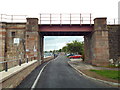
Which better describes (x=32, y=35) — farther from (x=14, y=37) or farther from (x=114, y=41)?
(x=114, y=41)

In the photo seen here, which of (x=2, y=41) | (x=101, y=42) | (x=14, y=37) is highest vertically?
Answer: (x=14, y=37)

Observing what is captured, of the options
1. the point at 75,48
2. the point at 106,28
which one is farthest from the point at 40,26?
the point at 75,48

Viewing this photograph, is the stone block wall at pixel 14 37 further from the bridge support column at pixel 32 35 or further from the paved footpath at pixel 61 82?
the paved footpath at pixel 61 82

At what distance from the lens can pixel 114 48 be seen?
73.7 ft

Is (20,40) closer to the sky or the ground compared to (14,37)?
closer to the ground

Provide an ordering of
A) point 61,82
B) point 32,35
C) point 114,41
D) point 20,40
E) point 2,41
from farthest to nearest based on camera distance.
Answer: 1. point 114,41
2. point 20,40
3. point 32,35
4. point 2,41
5. point 61,82

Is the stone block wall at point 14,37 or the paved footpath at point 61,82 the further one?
the stone block wall at point 14,37

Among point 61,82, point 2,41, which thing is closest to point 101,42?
point 61,82

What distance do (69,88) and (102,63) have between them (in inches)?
555

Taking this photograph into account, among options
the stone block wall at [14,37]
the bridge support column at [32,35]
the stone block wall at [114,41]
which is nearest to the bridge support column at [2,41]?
the stone block wall at [14,37]

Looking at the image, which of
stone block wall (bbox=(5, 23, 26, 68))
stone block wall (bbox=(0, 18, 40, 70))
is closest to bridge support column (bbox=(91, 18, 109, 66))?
stone block wall (bbox=(0, 18, 40, 70))

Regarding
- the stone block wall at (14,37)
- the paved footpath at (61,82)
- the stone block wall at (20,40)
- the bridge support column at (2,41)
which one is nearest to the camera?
the paved footpath at (61,82)

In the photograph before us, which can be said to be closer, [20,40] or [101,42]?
[101,42]

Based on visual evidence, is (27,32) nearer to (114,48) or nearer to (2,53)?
(2,53)
